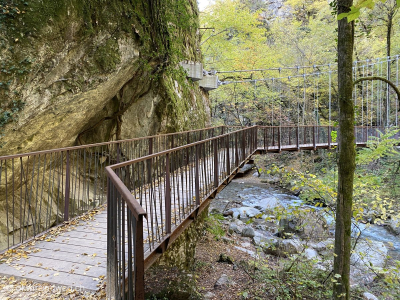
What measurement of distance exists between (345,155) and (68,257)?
3223 mm

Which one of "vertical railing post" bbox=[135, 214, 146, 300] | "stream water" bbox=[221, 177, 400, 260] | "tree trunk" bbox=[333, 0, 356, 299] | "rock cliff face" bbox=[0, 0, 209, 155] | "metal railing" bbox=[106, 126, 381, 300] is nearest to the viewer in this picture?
"vertical railing post" bbox=[135, 214, 146, 300]

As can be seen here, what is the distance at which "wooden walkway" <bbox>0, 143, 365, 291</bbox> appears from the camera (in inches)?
84.4

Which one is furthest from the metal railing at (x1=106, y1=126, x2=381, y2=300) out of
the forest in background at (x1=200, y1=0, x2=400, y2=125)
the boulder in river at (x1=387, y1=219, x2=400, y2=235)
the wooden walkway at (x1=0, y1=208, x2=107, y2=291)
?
the forest in background at (x1=200, y1=0, x2=400, y2=125)

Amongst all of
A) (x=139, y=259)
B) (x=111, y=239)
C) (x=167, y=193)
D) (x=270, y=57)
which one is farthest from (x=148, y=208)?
(x=270, y=57)

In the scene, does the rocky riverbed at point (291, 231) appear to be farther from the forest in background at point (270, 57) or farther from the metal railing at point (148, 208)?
the forest in background at point (270, 57)

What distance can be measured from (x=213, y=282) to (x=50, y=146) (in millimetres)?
3871

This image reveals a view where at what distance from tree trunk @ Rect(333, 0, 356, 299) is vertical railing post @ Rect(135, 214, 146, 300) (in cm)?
269

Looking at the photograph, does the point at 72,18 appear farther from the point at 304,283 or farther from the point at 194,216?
the point at 304,283

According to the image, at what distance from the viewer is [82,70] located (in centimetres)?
400

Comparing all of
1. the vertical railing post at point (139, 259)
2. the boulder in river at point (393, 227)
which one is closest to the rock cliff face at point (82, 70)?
the vertical railing post at point (139, 259)

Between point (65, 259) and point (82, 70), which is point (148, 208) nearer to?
point (65, 259)

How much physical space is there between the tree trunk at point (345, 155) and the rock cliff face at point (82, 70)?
3508mm

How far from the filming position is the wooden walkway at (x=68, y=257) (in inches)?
84.4

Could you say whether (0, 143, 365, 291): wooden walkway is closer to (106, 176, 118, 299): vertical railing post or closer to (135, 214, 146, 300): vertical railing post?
(106, 176, 118, 299): vertical railing post
